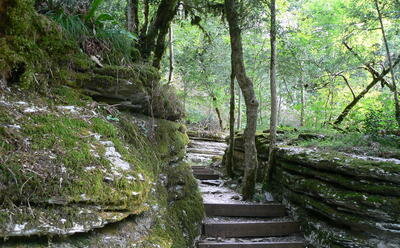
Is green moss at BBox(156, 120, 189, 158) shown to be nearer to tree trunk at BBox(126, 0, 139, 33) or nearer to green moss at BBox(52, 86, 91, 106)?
green moss at BBox(52, 86, 91, 106)

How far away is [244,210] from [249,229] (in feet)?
1.62

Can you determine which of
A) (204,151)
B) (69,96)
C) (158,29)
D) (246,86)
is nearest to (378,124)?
(246,86)

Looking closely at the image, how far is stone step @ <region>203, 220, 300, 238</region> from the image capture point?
461cm

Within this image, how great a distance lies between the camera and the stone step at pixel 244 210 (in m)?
5.15

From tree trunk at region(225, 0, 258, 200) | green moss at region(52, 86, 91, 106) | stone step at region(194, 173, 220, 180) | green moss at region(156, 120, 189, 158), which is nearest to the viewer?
green moss at region(52, 86, 91, 106)

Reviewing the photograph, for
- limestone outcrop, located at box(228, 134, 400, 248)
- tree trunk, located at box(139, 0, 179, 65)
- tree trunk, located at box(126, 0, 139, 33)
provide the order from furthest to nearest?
tree trunk, located at box(139, 0, 179, 65) < tree trunk, located at box(126, 0, 139, 33) < limestone outcrop, located at box(228, 134, 400, 248)

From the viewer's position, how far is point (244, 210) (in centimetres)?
517

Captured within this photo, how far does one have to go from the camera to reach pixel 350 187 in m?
3.87

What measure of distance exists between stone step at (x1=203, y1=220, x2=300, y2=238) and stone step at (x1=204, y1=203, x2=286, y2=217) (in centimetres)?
39

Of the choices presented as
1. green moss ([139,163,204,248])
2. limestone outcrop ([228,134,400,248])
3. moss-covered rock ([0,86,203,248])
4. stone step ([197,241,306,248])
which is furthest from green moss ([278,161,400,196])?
moss-covered rock ([0,86,203,248])

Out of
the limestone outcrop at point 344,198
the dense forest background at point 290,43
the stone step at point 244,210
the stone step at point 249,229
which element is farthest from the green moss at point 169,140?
the limestone outcrop at point 344,198

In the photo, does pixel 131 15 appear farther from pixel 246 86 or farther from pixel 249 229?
pixel 249 229

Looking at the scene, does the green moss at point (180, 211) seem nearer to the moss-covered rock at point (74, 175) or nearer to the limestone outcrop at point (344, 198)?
the moss-covered rock at point (74, 175)

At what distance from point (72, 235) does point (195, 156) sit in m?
8.87
